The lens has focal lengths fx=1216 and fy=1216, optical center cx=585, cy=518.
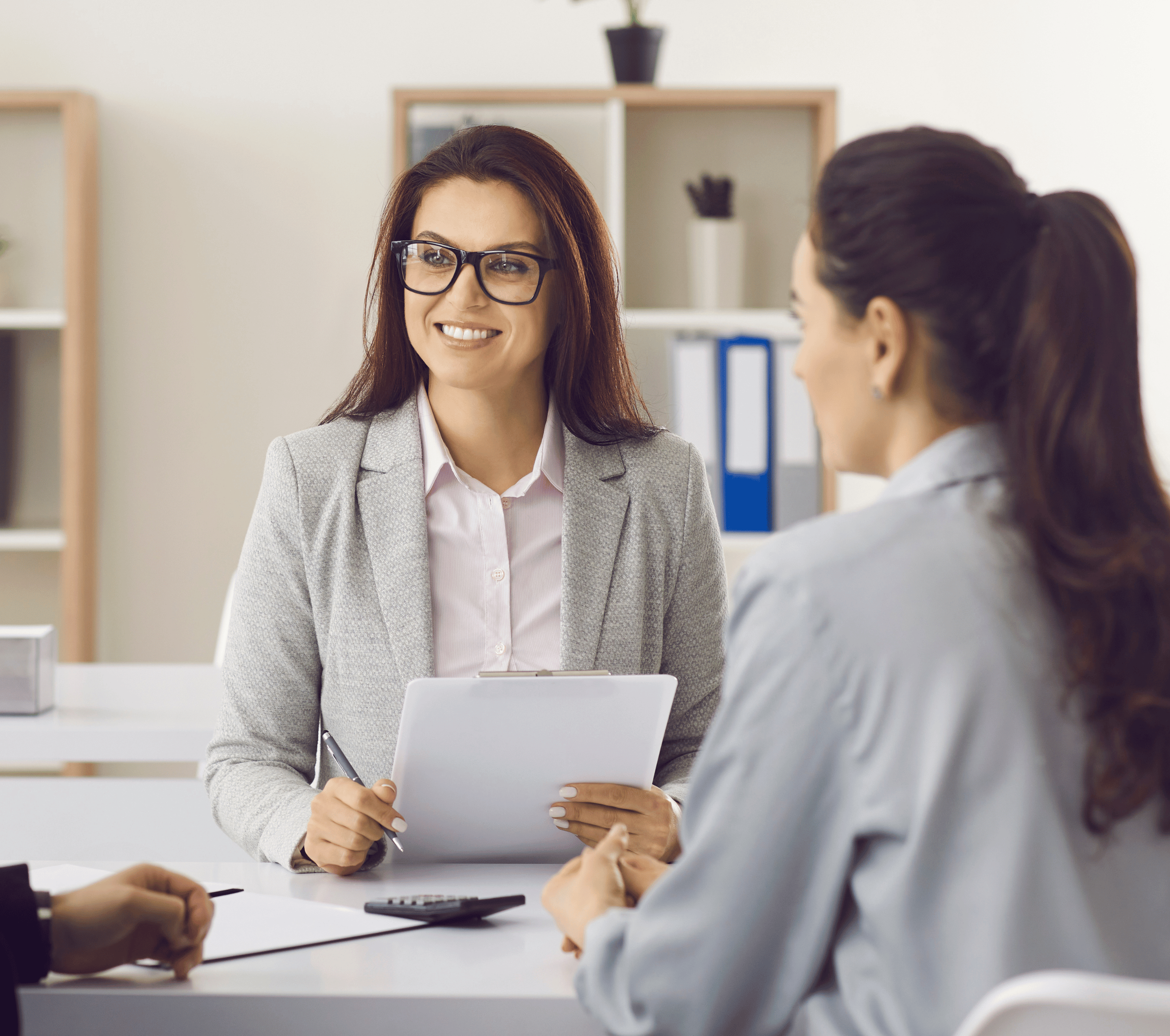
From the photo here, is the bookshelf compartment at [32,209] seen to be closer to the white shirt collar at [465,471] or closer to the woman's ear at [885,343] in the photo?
the white shirt collar at [465,471]

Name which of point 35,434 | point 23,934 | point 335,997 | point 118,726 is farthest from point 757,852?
point 35,434

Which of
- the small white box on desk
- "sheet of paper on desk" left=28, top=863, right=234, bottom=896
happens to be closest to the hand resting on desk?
"sheet of paper on desk" left=28, top=863, right=234, bottom=896

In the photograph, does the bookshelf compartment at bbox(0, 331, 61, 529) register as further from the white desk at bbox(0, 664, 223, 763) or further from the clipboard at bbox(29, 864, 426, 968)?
the clipboard at bbox(29, 864, 426, 968)

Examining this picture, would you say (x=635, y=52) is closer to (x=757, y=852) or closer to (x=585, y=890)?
(x=585, y=890)

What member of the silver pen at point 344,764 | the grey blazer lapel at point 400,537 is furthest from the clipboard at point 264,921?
the grey blazer lapel at point 400,537

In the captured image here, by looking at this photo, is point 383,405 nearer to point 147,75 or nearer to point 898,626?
point 898,626

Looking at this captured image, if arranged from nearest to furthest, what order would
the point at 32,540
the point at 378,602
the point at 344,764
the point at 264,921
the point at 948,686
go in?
the point at 948,686
the point at 264,921
the point at 344,764
the point at 378,602
the point at 32,540

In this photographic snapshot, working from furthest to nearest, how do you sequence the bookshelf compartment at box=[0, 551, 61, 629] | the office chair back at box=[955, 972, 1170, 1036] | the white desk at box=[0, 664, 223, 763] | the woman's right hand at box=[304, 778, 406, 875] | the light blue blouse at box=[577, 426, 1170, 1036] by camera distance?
the bookshelf compartment at box=[0, 551, 61, 629], the white desk at box=[0, 664, 223, 763], the woman's right hand at box=[304, 778, 406, 875], the light blue blouse at box=[577, 426, 1170, 1036], the office chair back at box=[955, 972, 1170, 1036]

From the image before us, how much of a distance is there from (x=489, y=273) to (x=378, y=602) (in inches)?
16.9

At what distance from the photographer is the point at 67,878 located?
1.14 metres

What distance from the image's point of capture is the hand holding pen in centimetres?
120

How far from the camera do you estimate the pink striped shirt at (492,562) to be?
4.96ft

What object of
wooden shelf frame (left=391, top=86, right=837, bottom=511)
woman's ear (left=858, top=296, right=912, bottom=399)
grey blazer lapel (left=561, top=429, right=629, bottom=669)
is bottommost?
grey blazer lapel (left=561, top=429, right=629, bottom=669)

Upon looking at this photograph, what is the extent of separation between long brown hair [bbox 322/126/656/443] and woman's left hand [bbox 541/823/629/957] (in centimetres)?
72
